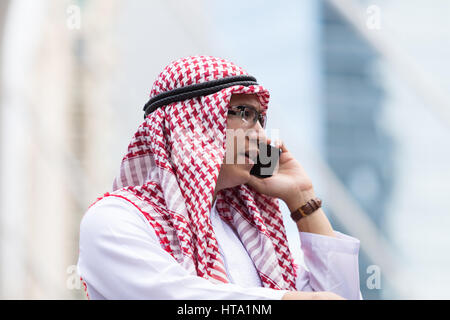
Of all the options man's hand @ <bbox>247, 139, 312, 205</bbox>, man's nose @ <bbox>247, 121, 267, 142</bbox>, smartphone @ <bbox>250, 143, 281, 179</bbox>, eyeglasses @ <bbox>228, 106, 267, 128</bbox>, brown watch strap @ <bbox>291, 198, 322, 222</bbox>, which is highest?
eyeglasses @ <bbox>228, 106, 267, 128</bbox>

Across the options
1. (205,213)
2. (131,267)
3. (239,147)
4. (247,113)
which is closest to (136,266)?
(131,267)

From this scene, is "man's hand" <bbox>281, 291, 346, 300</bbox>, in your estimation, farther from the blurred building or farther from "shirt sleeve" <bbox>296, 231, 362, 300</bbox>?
the blurred building

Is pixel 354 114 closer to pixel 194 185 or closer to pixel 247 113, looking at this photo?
pixel 247 113

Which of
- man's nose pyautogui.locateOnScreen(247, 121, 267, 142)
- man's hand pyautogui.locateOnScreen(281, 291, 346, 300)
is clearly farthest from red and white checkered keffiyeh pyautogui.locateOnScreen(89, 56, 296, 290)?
man's hand pyautogui.locateOnScreen(281, 291, 346, 300)

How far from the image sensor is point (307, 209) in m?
2.21

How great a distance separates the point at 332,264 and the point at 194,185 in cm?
53

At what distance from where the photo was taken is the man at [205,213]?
172 centimetres

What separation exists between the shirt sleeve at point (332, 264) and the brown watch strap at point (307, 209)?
0.06 m

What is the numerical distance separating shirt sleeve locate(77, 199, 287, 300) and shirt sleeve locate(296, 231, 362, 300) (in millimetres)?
443

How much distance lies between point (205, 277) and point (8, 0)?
4.01m

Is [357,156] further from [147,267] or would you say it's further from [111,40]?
[147,267]

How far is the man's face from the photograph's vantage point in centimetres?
209

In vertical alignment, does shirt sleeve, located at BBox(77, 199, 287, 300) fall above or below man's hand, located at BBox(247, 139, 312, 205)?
below
